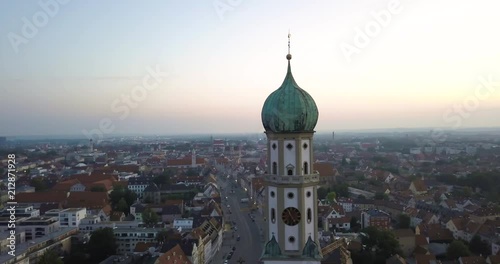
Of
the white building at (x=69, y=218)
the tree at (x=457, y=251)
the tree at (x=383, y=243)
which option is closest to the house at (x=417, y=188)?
the tree at (x=383, y=243)

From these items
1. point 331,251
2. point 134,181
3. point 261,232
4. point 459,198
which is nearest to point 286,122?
point 331,251

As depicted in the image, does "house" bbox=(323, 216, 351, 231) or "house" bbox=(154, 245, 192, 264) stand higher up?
"house" bbox=(154, 245, 192, 264)

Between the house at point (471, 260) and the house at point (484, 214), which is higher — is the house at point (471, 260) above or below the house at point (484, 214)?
below

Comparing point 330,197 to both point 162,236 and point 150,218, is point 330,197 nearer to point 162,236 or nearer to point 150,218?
point 150,218

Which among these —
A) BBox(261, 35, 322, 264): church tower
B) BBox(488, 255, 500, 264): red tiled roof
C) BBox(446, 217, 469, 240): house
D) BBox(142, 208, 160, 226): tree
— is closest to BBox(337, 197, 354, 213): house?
BBox(446, 217, 469, 240): house

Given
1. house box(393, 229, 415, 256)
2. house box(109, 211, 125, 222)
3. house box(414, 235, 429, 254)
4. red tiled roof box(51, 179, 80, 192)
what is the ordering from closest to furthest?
1. house box(414, 235, 429, 254)
2. house box(393, 229, 415, 256)
3. house box(109, 211, 125, 222)
4. red tiled roof box(51, 179, 80, 192)

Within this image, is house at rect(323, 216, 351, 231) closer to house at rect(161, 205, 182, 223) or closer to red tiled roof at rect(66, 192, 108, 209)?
house at rect(161, 205, 182, 223)

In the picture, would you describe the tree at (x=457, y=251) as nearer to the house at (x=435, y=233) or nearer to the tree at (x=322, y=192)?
the house at (x=435, y=233)

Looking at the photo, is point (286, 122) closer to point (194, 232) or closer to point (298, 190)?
point (298, 190)
